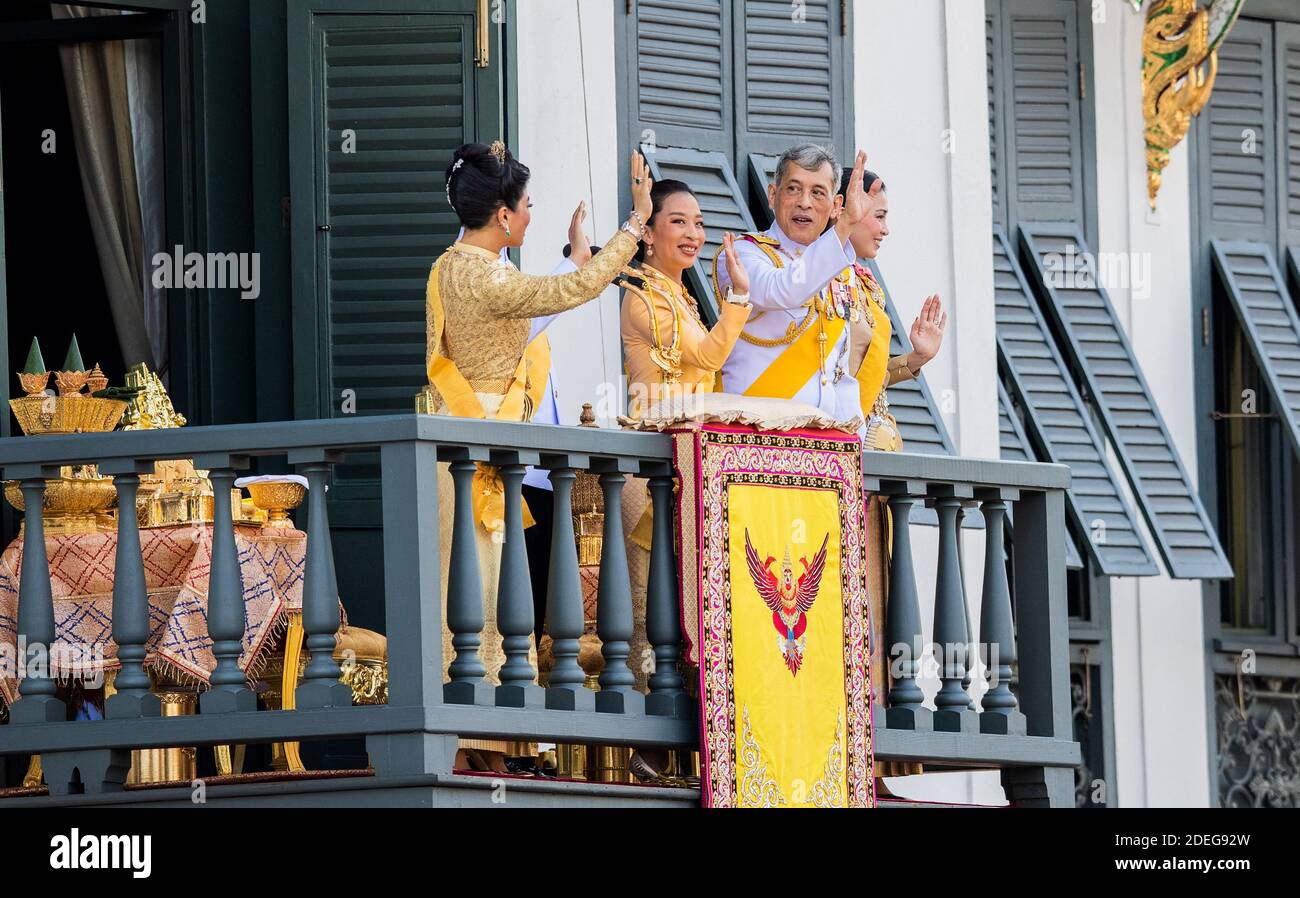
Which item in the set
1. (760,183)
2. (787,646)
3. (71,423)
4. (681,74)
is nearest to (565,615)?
(787,646)

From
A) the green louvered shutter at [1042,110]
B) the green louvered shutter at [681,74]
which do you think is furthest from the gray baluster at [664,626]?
the green louvered shutter at [1042,110]

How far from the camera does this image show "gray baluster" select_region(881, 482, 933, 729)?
8.20m

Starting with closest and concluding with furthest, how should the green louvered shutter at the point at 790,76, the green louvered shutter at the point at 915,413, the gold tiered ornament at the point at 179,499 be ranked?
the gold tiered ornament at the point at 179,499
the green louvered shutter at the point at 915,413
the green louvered shutter at the point at 790,76

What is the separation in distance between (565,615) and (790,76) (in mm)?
4237

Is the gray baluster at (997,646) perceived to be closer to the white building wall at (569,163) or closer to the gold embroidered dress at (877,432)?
the gold embroidered dress at (877,432)

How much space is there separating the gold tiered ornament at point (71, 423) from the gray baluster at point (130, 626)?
719 millimetres

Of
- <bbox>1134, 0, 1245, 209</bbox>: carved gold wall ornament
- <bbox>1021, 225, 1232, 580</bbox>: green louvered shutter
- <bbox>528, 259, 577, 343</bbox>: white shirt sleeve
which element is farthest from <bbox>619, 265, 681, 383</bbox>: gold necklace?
<bbox>1134, 0, 1245, 209</bbox>: carved gold wall ornament

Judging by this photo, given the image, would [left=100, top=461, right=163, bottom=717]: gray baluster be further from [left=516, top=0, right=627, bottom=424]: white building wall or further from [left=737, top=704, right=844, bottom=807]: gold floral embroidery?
[left=516, top=0, right=627, bottom=424]: white building wall

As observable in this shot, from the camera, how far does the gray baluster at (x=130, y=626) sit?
7445 millimetres

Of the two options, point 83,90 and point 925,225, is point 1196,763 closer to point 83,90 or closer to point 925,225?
point 925,225

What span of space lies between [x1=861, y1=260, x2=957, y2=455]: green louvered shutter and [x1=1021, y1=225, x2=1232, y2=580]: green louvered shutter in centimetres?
133

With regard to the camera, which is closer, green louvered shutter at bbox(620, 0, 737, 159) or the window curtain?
the window curtain
